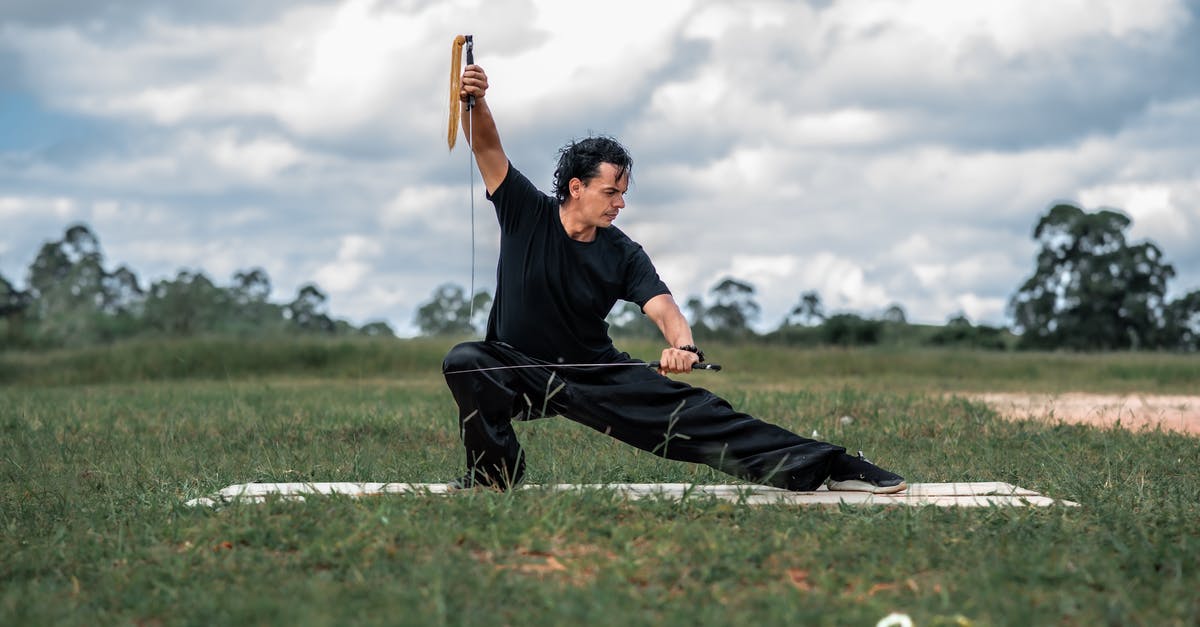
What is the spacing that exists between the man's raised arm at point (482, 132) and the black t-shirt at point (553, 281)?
7cm

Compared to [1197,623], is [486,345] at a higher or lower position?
higher

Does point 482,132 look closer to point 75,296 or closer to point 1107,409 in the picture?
point 1107,409

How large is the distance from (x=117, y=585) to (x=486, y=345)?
2.13m

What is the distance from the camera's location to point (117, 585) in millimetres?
4723

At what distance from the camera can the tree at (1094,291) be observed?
3241 cm

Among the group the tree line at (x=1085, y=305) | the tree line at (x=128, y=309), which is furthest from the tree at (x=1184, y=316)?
the tree line at (x=128, y=309)

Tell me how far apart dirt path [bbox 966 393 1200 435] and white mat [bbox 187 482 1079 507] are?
5089 mm

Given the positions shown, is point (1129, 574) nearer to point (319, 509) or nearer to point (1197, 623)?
point (1197, 623)

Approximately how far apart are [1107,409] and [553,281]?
1021cm

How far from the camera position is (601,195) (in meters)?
5.95

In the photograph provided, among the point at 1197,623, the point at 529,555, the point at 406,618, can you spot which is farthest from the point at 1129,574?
the point at 406,618

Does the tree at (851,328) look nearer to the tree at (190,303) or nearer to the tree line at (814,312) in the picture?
the tree line at (814,312)

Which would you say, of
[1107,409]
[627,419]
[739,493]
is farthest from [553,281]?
[1107,409]

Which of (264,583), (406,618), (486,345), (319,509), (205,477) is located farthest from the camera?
(205,477)
